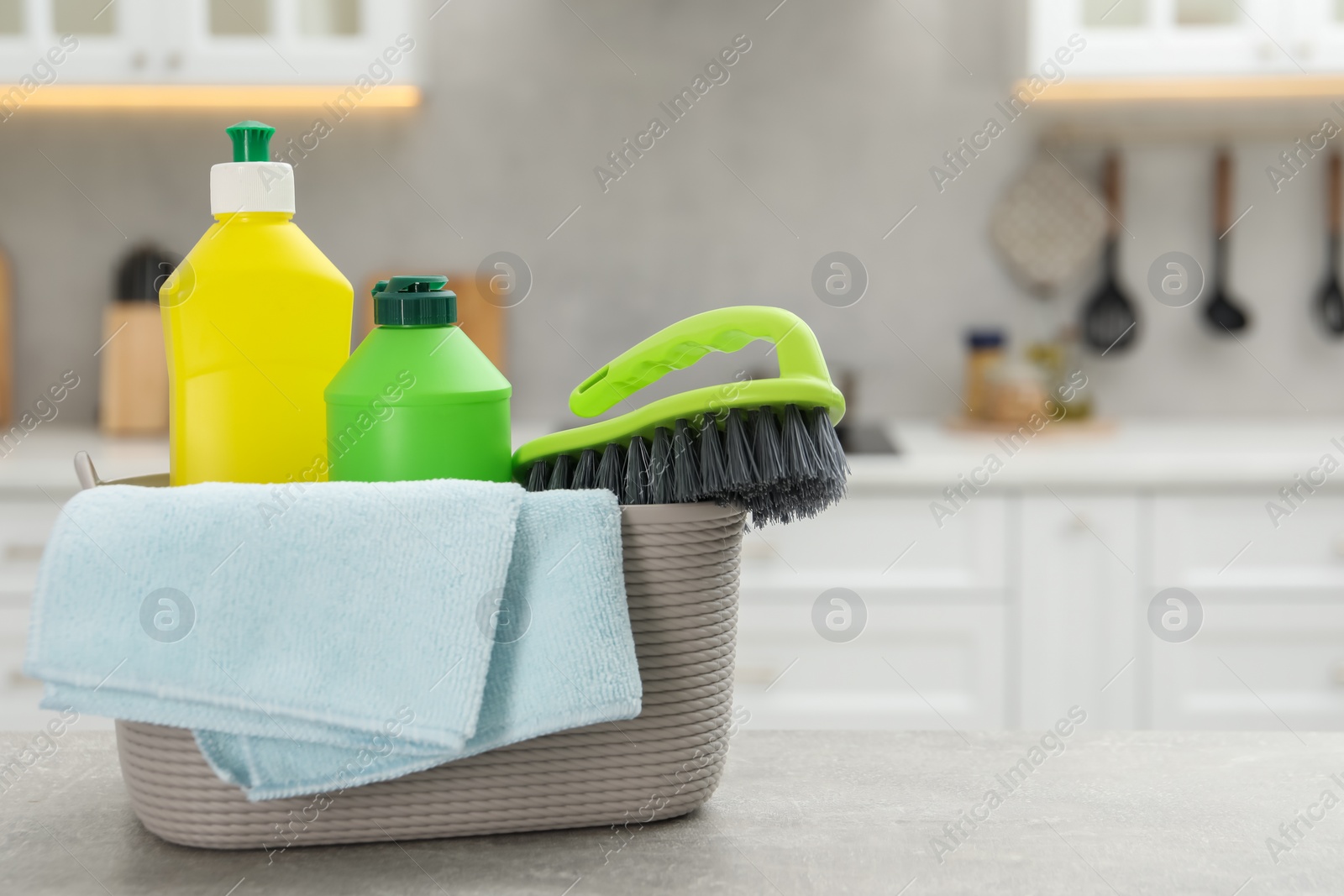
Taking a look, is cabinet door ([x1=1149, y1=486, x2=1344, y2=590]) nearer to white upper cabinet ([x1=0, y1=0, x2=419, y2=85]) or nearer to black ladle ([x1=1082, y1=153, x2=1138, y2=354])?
black ladle ([x1=1082, y1=153, x2=1138, y2=354])

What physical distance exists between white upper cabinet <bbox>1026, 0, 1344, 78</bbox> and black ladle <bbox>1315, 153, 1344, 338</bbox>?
0.37 metres

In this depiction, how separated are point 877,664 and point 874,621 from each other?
0.21ft

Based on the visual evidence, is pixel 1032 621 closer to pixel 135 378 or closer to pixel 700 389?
pixel 700 389

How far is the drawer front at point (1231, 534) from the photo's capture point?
5.64ft

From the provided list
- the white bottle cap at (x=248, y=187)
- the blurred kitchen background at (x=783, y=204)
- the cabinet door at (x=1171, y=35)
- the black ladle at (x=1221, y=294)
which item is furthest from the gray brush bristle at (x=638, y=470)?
the black ladle at (x=1221, y=294)

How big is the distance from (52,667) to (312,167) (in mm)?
1922

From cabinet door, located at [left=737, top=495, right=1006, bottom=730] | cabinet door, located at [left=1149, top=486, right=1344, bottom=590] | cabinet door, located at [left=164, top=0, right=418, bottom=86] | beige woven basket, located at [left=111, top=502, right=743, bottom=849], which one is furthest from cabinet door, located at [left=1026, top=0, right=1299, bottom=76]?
beige woven basket, located at [left=111, top=502, right=743, bottom=849]

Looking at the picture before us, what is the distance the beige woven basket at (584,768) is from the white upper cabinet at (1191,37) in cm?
167

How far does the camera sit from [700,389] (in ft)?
1.84

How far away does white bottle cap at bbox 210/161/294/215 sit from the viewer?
1.93ft

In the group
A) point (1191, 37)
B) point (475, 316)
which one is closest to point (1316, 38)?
point (1191, 37)

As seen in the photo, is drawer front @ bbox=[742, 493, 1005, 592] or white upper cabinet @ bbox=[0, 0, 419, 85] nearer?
drawer front @ bbox=[742, 493, 1005, 592]

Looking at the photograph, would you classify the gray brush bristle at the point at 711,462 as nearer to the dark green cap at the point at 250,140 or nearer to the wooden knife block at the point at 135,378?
the dark green cap at the point at 250,140

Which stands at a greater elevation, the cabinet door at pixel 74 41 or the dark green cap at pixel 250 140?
the cabinet door at pixel 74 41
